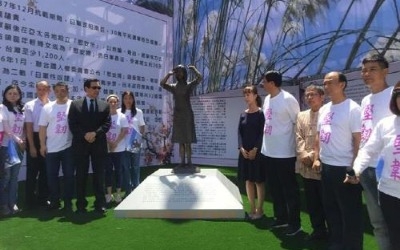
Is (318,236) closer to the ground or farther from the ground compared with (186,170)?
closer to the ground

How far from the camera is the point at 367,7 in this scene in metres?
5.61

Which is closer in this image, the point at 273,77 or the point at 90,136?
the point at 273,77

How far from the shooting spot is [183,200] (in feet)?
13.0

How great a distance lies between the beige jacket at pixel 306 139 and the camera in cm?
321

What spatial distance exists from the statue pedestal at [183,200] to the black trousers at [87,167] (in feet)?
1.28

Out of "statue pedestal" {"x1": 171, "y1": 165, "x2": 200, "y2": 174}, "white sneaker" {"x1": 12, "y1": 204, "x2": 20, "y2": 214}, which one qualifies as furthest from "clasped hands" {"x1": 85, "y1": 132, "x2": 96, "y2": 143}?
"white sneaker" {"x1": 12, "y1": 204, "x2": 20, "y2": 214}

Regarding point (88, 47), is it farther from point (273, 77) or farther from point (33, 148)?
point (273, 77)

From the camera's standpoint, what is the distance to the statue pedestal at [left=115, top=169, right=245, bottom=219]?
3871mm

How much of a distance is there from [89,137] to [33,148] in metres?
0.78

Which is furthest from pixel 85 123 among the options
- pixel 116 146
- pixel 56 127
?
pixel 116 146

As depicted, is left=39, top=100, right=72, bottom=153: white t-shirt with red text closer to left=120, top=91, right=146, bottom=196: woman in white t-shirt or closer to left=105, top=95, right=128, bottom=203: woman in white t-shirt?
left=105, top=95, right=128, bottom=203: woman in white t-shirt

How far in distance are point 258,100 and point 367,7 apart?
9.08ft

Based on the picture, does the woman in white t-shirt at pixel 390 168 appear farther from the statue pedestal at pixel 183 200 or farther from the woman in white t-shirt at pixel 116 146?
the woman in white t-shirt at pixel 116 146

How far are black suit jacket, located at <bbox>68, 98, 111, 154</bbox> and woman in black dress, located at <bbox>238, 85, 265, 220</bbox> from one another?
1450 mm
